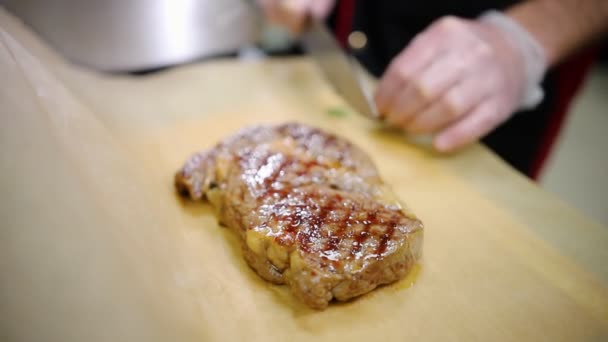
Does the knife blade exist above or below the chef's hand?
below

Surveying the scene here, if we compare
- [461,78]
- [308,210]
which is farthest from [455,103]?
[308,210]

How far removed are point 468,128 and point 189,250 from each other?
146 cm

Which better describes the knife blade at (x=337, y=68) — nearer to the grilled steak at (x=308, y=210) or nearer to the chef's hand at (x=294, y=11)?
the chef's hand at (x=294, y=11)

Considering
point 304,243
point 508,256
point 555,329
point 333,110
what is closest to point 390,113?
point 333,110

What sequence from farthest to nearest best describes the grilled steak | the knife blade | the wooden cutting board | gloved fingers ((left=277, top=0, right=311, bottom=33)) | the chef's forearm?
gloved fingers ((left=277, top=0, right=311, bottom=33))
the knife blade
the chef's forearm
the grilled steak
the wooden cutting board

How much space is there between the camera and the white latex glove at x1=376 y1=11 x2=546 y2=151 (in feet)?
7.57

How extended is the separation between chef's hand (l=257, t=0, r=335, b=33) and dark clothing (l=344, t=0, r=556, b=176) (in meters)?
0.31

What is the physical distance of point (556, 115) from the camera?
294 cm

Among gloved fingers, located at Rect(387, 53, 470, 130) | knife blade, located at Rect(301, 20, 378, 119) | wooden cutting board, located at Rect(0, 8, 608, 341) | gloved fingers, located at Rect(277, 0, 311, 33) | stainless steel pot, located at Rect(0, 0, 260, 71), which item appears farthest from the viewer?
stainless steel pot, located at Rect(0, 0, 260, 71)

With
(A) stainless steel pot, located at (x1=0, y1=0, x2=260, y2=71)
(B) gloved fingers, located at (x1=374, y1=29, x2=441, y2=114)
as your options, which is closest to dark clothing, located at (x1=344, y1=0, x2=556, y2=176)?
(B) gloved fingers, located at (x1=374, y1=29, x2=441, y2=114)

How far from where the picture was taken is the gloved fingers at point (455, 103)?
2.30 meters

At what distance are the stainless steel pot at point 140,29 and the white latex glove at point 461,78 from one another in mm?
1396

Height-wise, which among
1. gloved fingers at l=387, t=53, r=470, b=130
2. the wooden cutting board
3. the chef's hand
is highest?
the chef's hand

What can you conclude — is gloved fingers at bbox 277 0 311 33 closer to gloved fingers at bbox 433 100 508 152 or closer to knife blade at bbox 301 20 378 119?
knife blade at bbox 301 20 378 119
